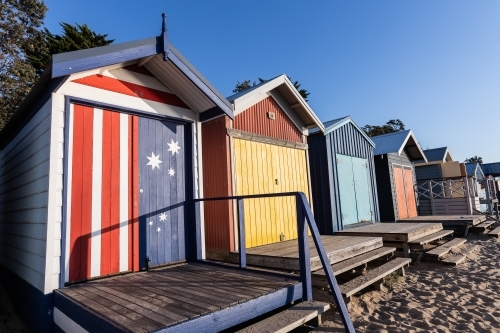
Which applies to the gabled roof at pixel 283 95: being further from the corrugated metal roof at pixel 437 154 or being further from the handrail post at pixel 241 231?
the corrugated metal roof at pixel 437 154

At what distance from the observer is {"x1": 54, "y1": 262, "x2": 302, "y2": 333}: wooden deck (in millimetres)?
2355

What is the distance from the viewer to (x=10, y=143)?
577 cm

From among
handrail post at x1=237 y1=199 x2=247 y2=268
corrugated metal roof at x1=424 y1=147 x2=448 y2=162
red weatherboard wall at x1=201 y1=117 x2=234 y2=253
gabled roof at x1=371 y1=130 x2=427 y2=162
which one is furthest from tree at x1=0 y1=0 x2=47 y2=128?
corrugated metal roof at x1=424 y1=147 x2=448 y2=162

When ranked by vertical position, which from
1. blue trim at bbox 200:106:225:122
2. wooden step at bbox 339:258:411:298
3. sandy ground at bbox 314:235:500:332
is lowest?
sandy ground at bbox 314:235:500:332

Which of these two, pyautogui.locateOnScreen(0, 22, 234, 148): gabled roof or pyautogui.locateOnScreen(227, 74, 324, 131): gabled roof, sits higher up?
pyautogui.locateOnScreen(227, 74, 324, 131): gabled roof

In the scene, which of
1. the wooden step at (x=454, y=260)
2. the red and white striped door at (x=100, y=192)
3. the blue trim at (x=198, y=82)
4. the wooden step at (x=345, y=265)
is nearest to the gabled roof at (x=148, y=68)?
the blue trim at (x=198, y=82)

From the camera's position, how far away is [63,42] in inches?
754

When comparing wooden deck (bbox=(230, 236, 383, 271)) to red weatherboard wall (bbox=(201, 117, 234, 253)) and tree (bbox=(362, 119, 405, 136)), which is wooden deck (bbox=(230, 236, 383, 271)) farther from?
tree (bbox=(362, 119, 405, 136))

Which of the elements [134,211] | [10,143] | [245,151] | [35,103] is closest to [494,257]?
[245,151]

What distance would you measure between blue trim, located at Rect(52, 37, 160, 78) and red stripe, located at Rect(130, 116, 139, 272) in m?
0.95

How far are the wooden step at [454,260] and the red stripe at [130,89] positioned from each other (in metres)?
6.91

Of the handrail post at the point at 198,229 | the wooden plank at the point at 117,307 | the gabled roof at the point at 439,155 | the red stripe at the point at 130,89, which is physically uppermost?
the gabled roof at the point at 439,155

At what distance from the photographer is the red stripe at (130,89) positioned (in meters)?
3.93

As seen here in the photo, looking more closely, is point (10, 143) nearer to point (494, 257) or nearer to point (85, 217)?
point (85, 217)
